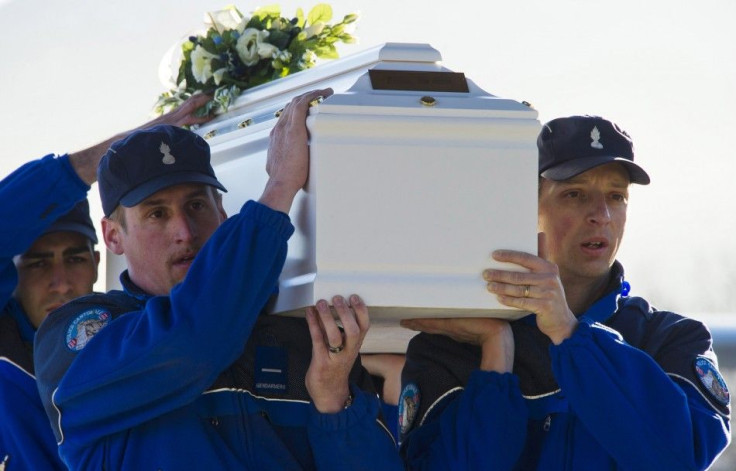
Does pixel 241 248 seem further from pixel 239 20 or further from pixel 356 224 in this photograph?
pixel 239 20

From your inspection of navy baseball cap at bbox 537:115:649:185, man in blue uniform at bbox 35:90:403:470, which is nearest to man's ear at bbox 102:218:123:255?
man in blue uniform at bbox 35:90:403:470

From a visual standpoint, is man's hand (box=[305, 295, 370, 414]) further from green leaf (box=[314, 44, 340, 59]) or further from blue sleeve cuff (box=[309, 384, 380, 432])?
green leaf (box=[314, 44, 340, 59])

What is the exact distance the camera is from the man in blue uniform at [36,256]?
4.51 m

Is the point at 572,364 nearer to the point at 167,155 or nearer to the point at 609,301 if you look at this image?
the point at 609,301

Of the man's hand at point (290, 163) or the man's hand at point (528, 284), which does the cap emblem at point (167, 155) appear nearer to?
the man's hand at point (290, 163)

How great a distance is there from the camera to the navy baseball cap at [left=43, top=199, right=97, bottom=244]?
5.00 metres

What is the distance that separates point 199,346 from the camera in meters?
3.44

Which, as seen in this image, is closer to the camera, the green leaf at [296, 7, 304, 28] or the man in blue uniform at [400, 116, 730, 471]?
the man in blue uniform at [400, 116, 730, 471]

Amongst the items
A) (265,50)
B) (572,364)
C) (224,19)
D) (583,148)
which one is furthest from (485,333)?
(224,19)

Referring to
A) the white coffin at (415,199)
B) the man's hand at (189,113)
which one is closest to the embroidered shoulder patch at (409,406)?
the white coffin at (415,199)

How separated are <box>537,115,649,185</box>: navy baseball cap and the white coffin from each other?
702mm

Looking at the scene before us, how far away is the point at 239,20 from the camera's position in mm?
4930

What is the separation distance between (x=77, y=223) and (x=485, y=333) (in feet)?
6.19

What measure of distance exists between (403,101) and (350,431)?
958mm
